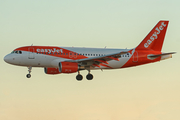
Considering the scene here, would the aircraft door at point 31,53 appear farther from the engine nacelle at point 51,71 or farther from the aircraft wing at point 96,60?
the aircraft wing at point 96,60

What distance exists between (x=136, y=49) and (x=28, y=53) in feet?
55.3

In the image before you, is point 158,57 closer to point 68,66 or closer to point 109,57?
point 109,57

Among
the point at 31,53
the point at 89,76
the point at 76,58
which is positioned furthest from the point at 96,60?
the point at 31,53

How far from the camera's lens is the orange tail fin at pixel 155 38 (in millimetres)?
61750

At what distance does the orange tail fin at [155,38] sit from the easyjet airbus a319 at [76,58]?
1.83 feet

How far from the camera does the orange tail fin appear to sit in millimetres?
61750

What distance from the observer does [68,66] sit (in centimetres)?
5344

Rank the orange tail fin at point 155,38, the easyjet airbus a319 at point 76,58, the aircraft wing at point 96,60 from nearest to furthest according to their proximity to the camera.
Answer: the aircraft wing at point 96,60 → the easyjet airbus a319 at point 76,58 → the orange tail fin at point 155,38

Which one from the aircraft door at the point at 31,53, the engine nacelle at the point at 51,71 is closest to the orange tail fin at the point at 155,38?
the engine nacelle at the point at 51,71

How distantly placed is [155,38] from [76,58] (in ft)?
46.7

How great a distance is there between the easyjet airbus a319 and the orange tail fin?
56 cm

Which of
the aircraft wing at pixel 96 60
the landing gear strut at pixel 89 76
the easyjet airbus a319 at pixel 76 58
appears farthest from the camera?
the landing gear strut at pixel 89 76

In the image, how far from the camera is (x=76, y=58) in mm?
56438

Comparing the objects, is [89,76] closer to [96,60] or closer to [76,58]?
[76,58]
